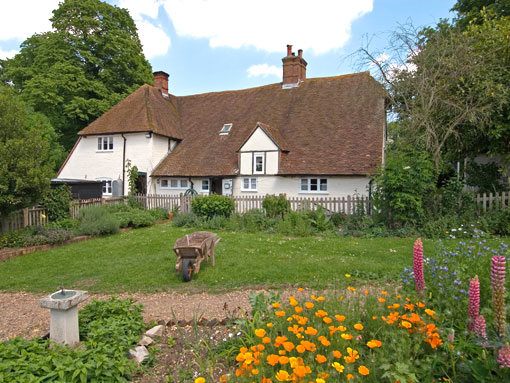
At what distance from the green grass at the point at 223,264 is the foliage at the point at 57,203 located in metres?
2.98

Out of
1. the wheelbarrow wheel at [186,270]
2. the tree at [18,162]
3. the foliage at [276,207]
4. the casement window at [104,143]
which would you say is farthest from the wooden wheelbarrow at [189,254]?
the casement window at [104,143]

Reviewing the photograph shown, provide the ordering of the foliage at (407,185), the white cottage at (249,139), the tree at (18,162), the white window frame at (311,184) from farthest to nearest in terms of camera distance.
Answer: the white cottage at (249,139), the white window frame at (311,184), the foliage at (407,185), the tree at (18,162)

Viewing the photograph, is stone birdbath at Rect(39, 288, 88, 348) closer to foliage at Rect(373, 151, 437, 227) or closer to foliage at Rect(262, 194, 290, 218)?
foliage at Rect(373, 151, 437, 227)

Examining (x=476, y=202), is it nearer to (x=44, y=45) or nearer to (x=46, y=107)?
(x=46, y=107)

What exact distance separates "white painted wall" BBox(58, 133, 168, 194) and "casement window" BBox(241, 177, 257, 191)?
257 inches

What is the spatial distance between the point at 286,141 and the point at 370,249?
38.7 feet

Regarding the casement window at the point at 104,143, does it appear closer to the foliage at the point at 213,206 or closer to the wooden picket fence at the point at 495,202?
the foliage at the point at 213,206

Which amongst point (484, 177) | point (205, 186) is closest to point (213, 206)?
point (205, 186)

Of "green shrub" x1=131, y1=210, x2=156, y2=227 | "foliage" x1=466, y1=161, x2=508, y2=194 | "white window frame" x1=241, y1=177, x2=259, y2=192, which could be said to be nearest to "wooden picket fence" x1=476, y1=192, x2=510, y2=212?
"foliage" x1=466, y1=161, x2=508, y2=194

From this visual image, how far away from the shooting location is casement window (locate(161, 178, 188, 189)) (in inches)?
855

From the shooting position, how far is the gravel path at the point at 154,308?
17.7ft

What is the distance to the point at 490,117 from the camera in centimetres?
1293

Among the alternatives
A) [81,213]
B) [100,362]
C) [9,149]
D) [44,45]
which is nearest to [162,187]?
[81,213]

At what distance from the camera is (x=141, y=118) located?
22562mm
